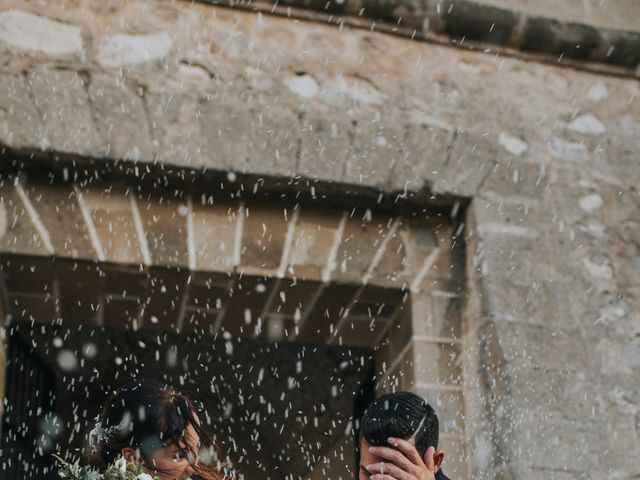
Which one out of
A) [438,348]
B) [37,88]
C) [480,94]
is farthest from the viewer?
[480,94]

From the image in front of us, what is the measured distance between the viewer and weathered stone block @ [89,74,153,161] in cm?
347

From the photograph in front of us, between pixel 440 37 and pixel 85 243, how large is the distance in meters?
1.78

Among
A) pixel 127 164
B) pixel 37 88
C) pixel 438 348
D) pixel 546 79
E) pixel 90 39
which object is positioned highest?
pixel 546 79

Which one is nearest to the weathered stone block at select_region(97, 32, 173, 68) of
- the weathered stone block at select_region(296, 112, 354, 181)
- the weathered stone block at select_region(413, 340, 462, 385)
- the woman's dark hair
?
the weathered stone block at select_region(296, 112, 354, 181)

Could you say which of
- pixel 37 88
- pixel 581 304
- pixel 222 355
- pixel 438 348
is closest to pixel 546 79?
pixel 581 304

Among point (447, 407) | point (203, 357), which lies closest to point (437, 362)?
point (447, 407)

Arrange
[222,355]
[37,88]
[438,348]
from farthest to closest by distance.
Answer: [222,355] < [438,348] < [37,88]

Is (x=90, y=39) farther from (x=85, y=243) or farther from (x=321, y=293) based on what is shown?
(x=321, y=293)

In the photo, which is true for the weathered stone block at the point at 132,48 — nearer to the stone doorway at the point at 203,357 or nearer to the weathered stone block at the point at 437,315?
the stone doorway at the point at 203,357

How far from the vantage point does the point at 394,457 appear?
2336mm

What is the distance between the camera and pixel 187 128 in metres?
3.56

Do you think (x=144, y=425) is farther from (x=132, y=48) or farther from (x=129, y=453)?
(x=132, y=48)

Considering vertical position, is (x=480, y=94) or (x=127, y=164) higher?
(x=480, y=94)

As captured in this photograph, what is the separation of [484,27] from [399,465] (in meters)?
2.38
